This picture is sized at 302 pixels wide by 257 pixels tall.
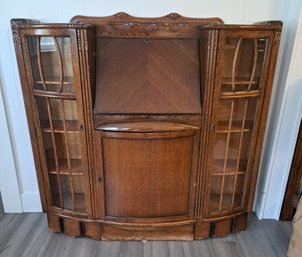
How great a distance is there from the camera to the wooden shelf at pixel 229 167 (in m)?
1.73

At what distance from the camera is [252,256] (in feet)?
5.70

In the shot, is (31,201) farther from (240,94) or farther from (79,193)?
(240,94)

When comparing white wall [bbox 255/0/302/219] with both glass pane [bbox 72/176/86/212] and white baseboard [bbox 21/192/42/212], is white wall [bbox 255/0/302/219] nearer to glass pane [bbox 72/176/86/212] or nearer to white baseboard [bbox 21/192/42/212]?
glass pane [bbox 72/176/86/212]

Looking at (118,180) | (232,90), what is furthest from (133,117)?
(232,90)

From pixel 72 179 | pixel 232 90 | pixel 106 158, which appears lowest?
pixel 72 179

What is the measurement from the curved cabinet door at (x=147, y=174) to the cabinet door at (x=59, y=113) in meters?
0.16

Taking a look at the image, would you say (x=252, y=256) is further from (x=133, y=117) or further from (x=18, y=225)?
(x=18, y=225)

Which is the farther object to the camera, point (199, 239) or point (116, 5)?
point (199, 239)

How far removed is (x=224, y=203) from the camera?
184 centimetres

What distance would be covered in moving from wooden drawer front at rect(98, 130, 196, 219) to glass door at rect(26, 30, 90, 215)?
19cm

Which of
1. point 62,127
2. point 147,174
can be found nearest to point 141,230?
point 147,174

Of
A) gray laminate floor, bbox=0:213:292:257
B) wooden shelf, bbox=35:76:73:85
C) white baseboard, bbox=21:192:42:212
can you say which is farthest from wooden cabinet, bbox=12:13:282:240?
white baseboard, bbox=21:192:42:212

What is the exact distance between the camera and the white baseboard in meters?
2.11

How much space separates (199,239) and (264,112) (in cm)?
103
